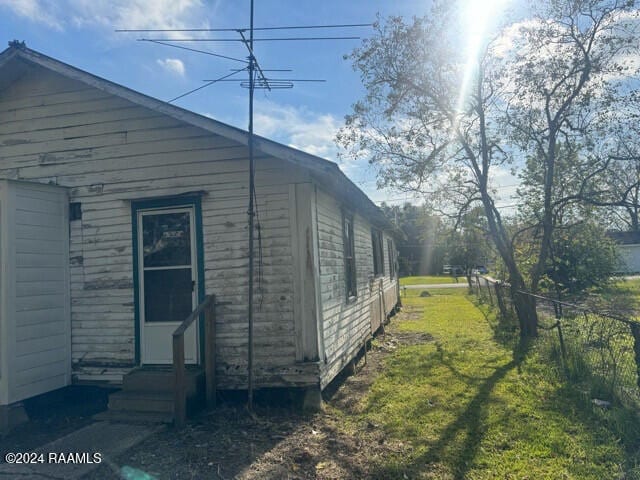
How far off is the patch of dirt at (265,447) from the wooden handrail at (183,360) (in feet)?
0.62

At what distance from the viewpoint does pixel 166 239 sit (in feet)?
19.4

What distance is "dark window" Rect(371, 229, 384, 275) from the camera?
1180 centimetres

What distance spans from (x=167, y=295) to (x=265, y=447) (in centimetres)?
250

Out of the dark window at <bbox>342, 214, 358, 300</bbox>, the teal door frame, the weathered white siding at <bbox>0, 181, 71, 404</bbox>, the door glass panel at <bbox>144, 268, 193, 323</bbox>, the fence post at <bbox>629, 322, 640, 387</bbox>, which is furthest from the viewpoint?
the dark window at <bbox>342, 214, 358, 300</bbox>

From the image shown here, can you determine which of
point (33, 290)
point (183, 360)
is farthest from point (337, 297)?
point (33, 290)

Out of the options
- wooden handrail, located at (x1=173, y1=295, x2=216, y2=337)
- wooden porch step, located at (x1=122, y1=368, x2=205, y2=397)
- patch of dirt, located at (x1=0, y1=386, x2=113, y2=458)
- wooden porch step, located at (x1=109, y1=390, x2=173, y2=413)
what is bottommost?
patch of dirt, located at (x1=0, y1=386, x2=113, y2=458)

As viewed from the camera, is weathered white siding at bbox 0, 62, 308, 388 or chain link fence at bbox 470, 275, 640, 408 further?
weathered white siding at bbox 0, 62, 308, 388

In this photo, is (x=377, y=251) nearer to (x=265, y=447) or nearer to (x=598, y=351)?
(x=598, y=351)

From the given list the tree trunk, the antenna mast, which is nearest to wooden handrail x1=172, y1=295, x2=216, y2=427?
the antenna mast

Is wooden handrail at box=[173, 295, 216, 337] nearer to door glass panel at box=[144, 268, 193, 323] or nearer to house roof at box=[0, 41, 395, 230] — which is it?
door glass panel at box=[144, 268, 193, 323]

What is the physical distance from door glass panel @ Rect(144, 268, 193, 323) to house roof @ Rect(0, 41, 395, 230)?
189cm

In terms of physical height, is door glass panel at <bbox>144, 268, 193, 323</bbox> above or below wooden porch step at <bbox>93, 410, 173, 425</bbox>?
above

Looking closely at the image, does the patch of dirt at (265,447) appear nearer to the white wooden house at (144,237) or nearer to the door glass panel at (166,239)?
the white wooden house at (144,237)

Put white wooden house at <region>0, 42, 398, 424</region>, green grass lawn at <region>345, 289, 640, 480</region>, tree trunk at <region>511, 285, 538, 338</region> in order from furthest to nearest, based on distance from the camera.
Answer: tree trunk at <region>511, 285, 538, 338</region>
white wooden house at <region>0, 42, 398, 424</region>
green grass lawn at <region>345, 289, 640, 480</region>
